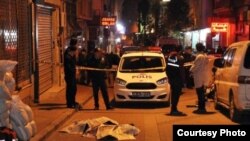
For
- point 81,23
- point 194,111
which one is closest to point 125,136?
point 194,111

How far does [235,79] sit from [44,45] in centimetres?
907

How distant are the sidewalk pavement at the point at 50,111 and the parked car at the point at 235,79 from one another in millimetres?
4131

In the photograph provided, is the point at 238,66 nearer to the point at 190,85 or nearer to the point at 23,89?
the point at 23,89

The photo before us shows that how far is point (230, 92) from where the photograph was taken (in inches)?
541

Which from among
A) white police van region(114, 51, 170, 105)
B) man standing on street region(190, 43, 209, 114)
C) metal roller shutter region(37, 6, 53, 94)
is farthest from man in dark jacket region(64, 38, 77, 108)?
man standing on street region(190, 43, 209, 114)

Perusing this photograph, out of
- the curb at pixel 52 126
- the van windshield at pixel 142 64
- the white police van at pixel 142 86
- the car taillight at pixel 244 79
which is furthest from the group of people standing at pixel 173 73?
the car taillight at pixel 244 79

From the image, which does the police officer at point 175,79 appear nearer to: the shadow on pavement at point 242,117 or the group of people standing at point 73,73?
the shadow on pavement at point 242,117

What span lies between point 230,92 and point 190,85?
10.3 m

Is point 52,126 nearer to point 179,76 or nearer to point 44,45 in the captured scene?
point 179,76

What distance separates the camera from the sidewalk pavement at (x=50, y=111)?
1184cm

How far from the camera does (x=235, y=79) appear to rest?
42.7 ft

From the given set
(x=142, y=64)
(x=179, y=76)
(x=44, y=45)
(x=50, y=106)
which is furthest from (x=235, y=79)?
(x=44, y=45)

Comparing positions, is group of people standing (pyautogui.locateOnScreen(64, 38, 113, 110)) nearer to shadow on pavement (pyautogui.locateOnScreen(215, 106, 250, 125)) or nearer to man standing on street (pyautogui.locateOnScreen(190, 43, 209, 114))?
man standing on street (pyautogui.locateOnScreen(190, 43, 209, 114))

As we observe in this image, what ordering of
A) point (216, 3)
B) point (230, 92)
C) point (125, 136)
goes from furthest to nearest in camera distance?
point (216, 3)
point (230, 92)
point (125, 136)
